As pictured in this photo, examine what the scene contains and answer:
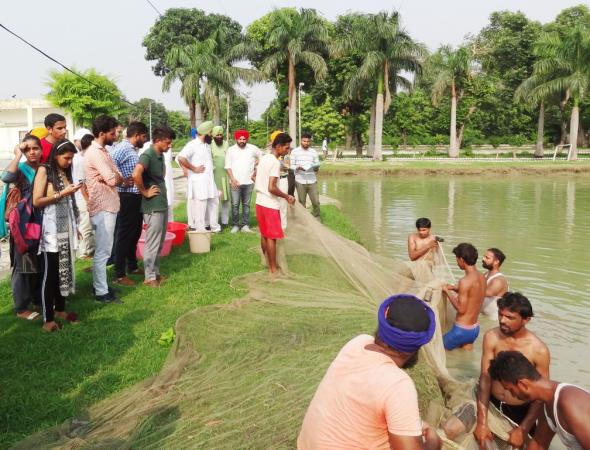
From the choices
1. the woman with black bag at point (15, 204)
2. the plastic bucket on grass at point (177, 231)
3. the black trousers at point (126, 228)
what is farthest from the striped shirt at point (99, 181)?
the plastic bucket on grass at point (177, 231)

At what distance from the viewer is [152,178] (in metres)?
6.17

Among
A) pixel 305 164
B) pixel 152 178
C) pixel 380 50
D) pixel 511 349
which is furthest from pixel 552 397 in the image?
pixel 380 50

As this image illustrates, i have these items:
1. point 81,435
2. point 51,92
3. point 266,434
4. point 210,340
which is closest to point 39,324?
point 210,340

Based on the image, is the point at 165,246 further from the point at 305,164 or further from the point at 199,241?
the point at 305,164

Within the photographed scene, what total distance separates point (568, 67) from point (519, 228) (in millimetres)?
25360

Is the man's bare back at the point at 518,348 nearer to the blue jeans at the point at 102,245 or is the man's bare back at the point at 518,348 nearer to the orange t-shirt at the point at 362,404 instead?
the orange t-shirt at the point at 362,404

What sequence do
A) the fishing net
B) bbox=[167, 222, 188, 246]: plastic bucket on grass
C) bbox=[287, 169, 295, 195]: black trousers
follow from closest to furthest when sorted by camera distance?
the fishing net, bbox=[167, 222, 188, 246]: plastic bucket on grass, bbox=[287, 169, 295, 195]: black trousers

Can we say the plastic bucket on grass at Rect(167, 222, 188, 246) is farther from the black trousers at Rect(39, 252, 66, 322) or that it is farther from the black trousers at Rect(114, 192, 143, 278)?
the black trousers at Rect(39, 252, 66, 322)

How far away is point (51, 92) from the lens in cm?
3081

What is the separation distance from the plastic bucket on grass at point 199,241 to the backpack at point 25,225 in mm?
3193

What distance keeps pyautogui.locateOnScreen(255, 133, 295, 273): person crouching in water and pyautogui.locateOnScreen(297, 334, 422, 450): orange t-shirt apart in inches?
171

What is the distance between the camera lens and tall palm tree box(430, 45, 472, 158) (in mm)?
37031

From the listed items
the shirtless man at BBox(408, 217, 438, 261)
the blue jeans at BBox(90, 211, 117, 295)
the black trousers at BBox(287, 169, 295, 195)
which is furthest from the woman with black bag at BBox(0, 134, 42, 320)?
the black trousers at BBox(287, 169, 295, 195)

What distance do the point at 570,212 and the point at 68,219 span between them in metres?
14.4
